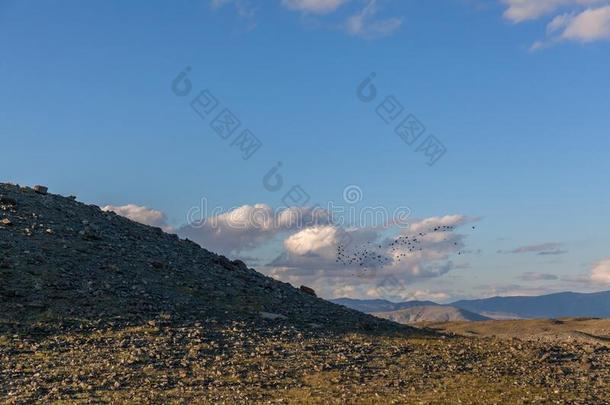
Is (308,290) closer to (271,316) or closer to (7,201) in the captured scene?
(271,316)

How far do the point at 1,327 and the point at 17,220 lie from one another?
1849 centimetres

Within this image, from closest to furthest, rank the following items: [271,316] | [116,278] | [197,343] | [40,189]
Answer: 1. [197,343]
2. [271,316]
3. [116,278]
4. [40,189]

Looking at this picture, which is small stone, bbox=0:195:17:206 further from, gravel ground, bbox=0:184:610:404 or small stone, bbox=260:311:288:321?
small stone, bbox=260:311:288:321

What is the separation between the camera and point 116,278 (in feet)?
157

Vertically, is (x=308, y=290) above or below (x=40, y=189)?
below

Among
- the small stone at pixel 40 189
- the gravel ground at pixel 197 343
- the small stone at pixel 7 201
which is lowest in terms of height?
the gravel ground at pixel 197 343

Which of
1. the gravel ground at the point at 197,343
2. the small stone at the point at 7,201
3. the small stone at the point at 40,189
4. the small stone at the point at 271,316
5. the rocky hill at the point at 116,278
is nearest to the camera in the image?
the gravel ground at the point at 197,343

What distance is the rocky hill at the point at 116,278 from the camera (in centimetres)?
4275

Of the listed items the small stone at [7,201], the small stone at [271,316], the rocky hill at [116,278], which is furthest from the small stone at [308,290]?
the small stone at [7,201]

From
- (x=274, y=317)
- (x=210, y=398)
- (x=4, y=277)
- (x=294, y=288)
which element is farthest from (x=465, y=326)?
(x=210, y=398)

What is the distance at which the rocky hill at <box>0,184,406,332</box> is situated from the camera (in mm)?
42750

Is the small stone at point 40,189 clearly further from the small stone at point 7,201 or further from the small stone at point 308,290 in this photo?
the small stone at point 308,290

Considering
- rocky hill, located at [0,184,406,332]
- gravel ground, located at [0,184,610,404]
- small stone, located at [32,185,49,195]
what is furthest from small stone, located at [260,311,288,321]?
small stone, located at [32,185,49,195]

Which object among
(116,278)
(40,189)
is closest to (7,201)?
(40,189)
